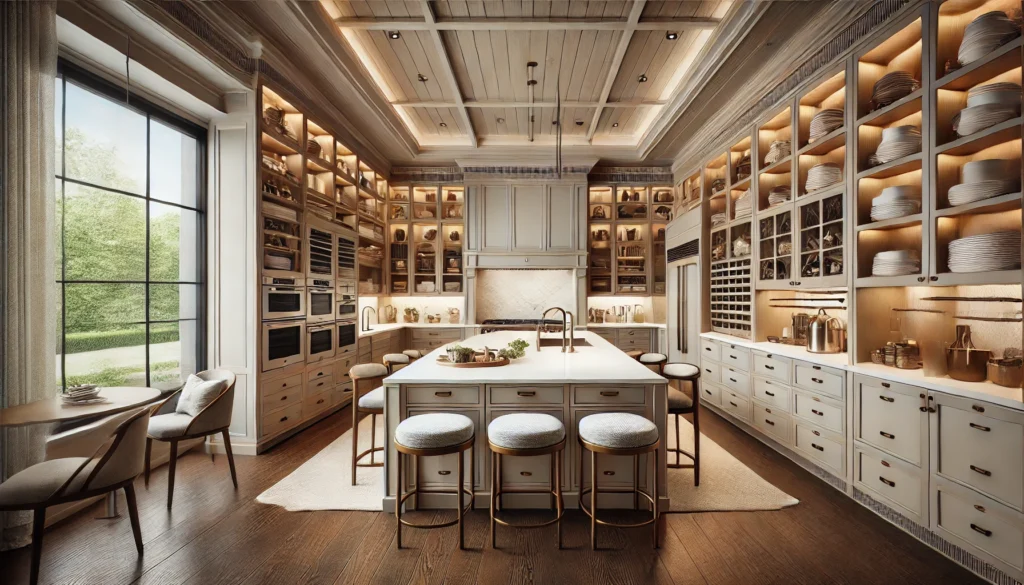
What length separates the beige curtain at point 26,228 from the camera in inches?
85.5

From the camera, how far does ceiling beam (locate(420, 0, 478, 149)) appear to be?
3.47 m

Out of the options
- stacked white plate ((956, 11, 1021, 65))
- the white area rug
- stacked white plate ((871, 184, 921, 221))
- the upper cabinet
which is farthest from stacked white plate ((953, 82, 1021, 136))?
the upper cabinet

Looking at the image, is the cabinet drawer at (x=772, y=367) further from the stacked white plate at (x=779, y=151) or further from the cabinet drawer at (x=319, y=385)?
the cabinet drawer at (x=319, y=385)

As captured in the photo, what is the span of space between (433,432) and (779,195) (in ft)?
12.6

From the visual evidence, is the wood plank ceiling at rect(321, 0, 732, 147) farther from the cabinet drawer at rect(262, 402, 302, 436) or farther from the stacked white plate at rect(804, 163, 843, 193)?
the cabinet drawer at rect(262, 402, 302, 436)

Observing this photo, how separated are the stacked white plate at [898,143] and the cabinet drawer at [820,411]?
1.72m

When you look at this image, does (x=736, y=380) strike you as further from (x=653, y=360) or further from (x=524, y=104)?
(x=524, y=104)

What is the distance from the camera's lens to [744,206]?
4516 mm

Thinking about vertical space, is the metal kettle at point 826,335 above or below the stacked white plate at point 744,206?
below

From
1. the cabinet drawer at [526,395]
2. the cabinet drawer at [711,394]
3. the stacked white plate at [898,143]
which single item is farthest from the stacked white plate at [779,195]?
the cabinet drawer at [526,395]

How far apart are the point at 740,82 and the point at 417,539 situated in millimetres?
4917

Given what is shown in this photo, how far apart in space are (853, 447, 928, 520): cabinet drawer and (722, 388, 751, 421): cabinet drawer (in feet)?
4.13

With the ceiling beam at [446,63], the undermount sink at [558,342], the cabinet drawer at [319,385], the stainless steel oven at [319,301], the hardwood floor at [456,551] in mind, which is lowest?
the hardwood floor at [456,551]

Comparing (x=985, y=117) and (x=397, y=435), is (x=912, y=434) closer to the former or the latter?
(x=985, y=117)
